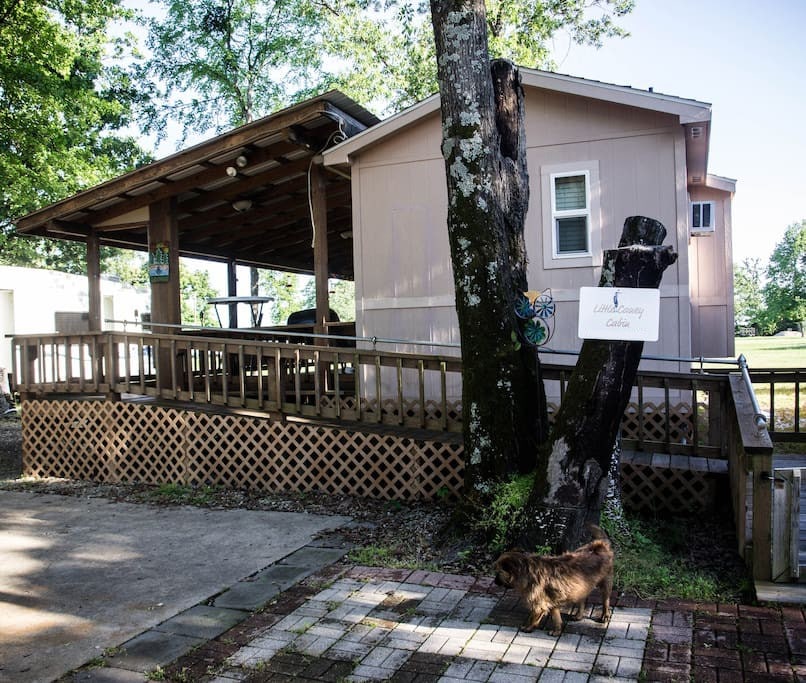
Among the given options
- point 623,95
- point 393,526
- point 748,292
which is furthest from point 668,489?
point 748,292

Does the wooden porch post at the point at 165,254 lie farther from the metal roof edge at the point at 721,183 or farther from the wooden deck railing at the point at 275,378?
the metal roof edge at the point at 721,183

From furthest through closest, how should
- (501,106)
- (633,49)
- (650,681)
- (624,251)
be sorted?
(633,49) → (501,106) → (624,251) → (650,681)

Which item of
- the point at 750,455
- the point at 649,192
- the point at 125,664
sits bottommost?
the point at 125,664

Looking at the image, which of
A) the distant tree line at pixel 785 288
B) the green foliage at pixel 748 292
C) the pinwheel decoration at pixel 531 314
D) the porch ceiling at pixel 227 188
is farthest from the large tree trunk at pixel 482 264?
the green foliage at pixel 748 292

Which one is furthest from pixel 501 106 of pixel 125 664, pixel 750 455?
pixel 125 664

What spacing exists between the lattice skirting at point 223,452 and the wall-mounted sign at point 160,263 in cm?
230

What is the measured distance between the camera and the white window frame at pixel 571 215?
8805 millimetres

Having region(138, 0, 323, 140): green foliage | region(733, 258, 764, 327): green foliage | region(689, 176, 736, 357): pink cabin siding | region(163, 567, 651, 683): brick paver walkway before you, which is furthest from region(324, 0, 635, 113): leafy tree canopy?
region(733, 258, 764, 327): green foliage

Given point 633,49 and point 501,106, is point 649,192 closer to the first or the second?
point 501,106

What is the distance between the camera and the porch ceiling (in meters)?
9.49

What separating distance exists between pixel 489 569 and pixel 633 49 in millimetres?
26089

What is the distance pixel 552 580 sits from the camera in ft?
12.7

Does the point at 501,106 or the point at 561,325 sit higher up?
the point at 501,106

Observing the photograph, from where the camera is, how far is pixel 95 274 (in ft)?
37.6
